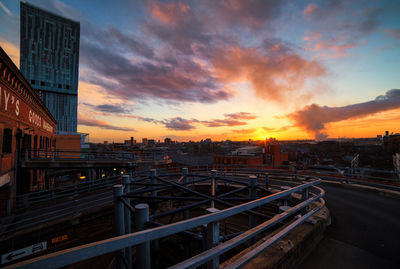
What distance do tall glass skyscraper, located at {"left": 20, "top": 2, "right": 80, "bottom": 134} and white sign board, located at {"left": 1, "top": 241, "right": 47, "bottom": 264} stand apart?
9102 cm

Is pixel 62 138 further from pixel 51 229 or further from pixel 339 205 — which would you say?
pixel 339 205

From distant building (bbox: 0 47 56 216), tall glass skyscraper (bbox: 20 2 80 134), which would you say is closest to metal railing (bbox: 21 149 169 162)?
distant building (bbox: 0 47 56 216)

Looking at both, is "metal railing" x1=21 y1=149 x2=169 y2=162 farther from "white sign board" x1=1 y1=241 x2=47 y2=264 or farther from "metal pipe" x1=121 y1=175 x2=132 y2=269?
"metal pipe" x1=121 y1=175 x2=132 y2=269

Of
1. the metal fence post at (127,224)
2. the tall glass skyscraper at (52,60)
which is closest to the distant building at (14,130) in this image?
the metal fence post at (127,224)

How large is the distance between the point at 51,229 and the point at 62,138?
124 feet

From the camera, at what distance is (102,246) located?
1.16 m

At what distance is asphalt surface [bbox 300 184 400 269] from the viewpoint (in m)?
3.09

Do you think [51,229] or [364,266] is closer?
[364,266]

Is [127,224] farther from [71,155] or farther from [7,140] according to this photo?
[71,155]

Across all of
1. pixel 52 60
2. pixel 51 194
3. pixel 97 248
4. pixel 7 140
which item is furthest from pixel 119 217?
pixel 52 60

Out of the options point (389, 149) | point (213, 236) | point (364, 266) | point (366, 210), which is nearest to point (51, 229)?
point (213, 236)

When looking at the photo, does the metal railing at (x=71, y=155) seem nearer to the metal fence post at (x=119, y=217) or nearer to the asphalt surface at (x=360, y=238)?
the metal fence post at (x=119, y=217)

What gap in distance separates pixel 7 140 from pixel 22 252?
8.74 metres

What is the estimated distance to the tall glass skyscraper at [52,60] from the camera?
244ft
